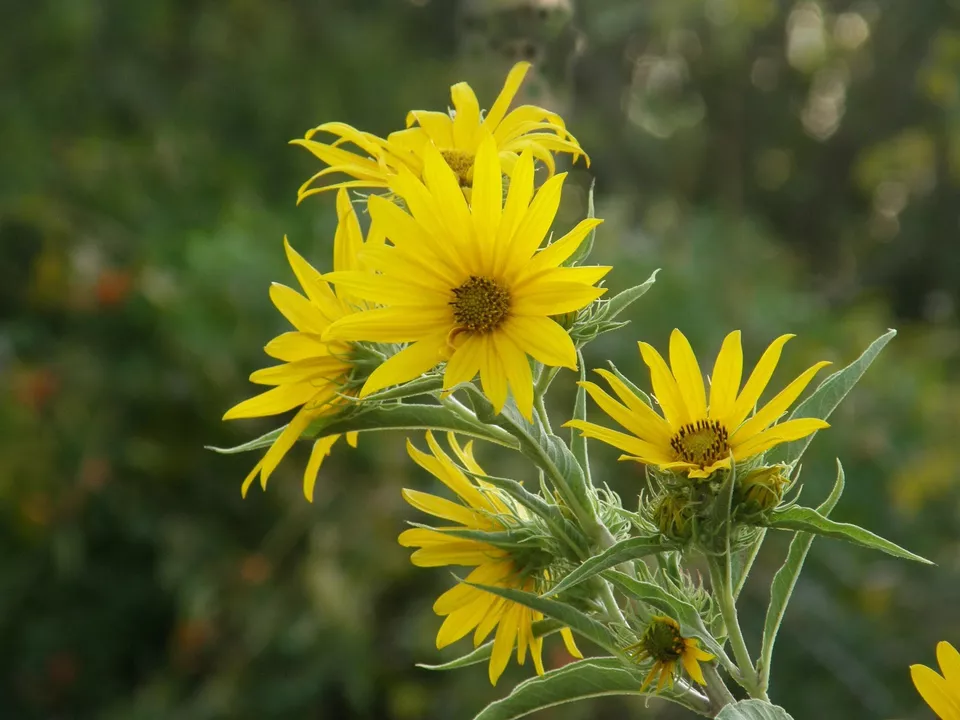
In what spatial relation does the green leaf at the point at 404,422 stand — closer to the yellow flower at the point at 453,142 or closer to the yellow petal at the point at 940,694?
the yellow flower at the point at 453,142

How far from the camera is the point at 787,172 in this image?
9203 mm

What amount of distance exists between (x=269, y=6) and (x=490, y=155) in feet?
21.1

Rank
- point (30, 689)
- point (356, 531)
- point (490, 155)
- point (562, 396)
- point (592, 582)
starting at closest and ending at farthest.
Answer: point (490, 155) < point (592, 582) < point (356, 531) < point (562, 396) < point (30, 689)

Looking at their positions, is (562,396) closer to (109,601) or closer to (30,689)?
(109,601)

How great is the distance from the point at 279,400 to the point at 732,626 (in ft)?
1.20

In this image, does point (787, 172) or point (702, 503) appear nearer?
point (702, 503)

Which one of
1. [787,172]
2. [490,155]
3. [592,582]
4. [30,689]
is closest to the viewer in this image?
[490,155]

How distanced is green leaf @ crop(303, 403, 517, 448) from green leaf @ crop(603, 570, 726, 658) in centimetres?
13

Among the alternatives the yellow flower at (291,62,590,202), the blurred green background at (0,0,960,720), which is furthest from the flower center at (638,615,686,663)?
the blurred green background at (0,0,960,720)

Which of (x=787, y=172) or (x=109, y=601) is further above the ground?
(x=787, y=172)

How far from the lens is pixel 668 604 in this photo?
74 cm

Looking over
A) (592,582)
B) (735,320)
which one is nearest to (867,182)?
(735,320)

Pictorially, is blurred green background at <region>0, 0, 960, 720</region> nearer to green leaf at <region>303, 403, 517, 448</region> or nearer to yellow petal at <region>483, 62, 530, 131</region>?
yellow petal at <region>483, 62, 530, 131</region>

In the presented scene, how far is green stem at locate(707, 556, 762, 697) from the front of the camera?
750 millimetres
